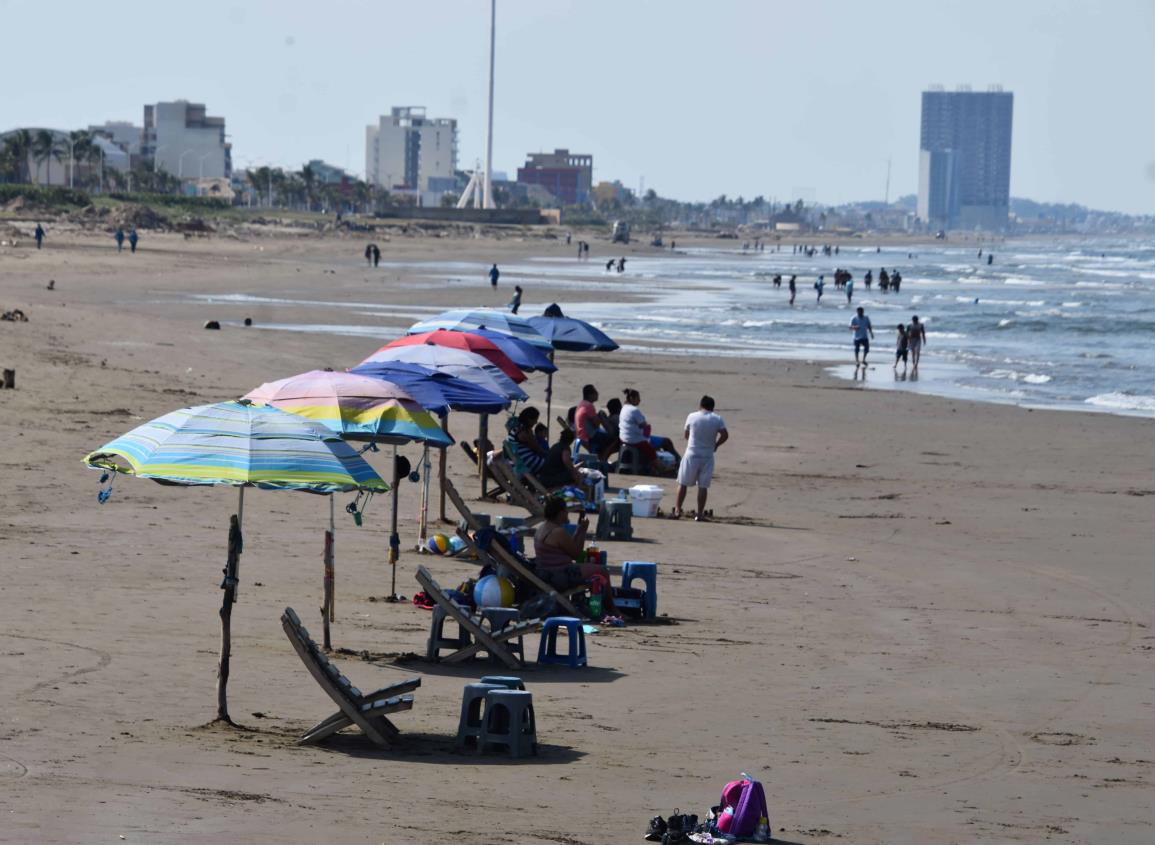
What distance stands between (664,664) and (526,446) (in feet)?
18.6

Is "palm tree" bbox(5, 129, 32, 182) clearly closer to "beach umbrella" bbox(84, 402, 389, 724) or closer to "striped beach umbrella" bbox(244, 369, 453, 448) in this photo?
"striped beach umbrella" bbox(244, 369, 453, 448)

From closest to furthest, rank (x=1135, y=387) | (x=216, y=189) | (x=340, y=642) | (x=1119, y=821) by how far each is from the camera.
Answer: (x=1119, y=821)
(x=340, y=642)
(x=1135, y=387)
(x=216, y=189)

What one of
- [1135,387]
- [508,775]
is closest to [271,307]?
[1135,387]

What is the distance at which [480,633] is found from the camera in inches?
371

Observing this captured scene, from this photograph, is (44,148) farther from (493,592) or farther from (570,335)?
(493,592)

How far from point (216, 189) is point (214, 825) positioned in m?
175

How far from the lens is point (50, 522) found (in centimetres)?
1259

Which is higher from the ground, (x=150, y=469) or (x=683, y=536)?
(x=150, y=469)

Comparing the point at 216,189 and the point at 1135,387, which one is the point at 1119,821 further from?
the point at 216,189

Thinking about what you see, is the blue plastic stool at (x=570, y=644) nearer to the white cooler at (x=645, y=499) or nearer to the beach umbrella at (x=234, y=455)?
the beach umbrella at (x=234, y=455)

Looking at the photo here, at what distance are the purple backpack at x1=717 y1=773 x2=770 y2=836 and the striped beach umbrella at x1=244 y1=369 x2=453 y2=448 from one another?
14.4 feet

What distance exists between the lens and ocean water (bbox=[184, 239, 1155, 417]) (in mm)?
32719

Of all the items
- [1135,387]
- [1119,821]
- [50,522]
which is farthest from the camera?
[1135,387]

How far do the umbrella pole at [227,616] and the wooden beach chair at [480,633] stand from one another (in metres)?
1.48
